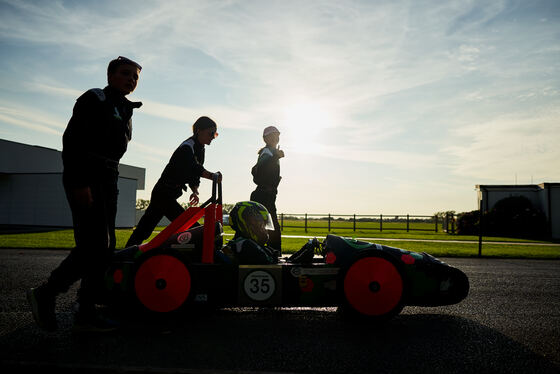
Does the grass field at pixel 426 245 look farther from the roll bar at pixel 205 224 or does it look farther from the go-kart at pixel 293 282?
the go-kart at pixel 293 282

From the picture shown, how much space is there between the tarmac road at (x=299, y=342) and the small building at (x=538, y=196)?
2194cm

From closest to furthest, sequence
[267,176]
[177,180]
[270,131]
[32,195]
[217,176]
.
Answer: [217,176], [177,180], [267,176], [270,131], [32,195]

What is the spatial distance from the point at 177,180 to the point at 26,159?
32264mm

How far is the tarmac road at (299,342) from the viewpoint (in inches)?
83.7

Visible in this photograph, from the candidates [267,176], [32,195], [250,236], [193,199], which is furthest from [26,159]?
[250,236]

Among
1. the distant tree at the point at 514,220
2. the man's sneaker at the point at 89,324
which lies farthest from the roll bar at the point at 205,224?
the distant tree at the point at 514,220

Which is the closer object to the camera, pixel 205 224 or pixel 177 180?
pixel 205 224

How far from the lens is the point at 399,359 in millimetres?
2258

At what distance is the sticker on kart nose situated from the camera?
9.99 feet

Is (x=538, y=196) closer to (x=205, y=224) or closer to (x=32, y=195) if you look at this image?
(x=205, y=224)

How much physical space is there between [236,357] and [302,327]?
2.83ft

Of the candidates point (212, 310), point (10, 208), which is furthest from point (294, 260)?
point (10, 208)

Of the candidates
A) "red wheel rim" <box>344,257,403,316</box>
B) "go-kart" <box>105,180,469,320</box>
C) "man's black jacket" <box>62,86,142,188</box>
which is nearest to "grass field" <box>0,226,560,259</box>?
"go-kart" <box>105,180,469,320</box>

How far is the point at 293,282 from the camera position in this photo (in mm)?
3070
